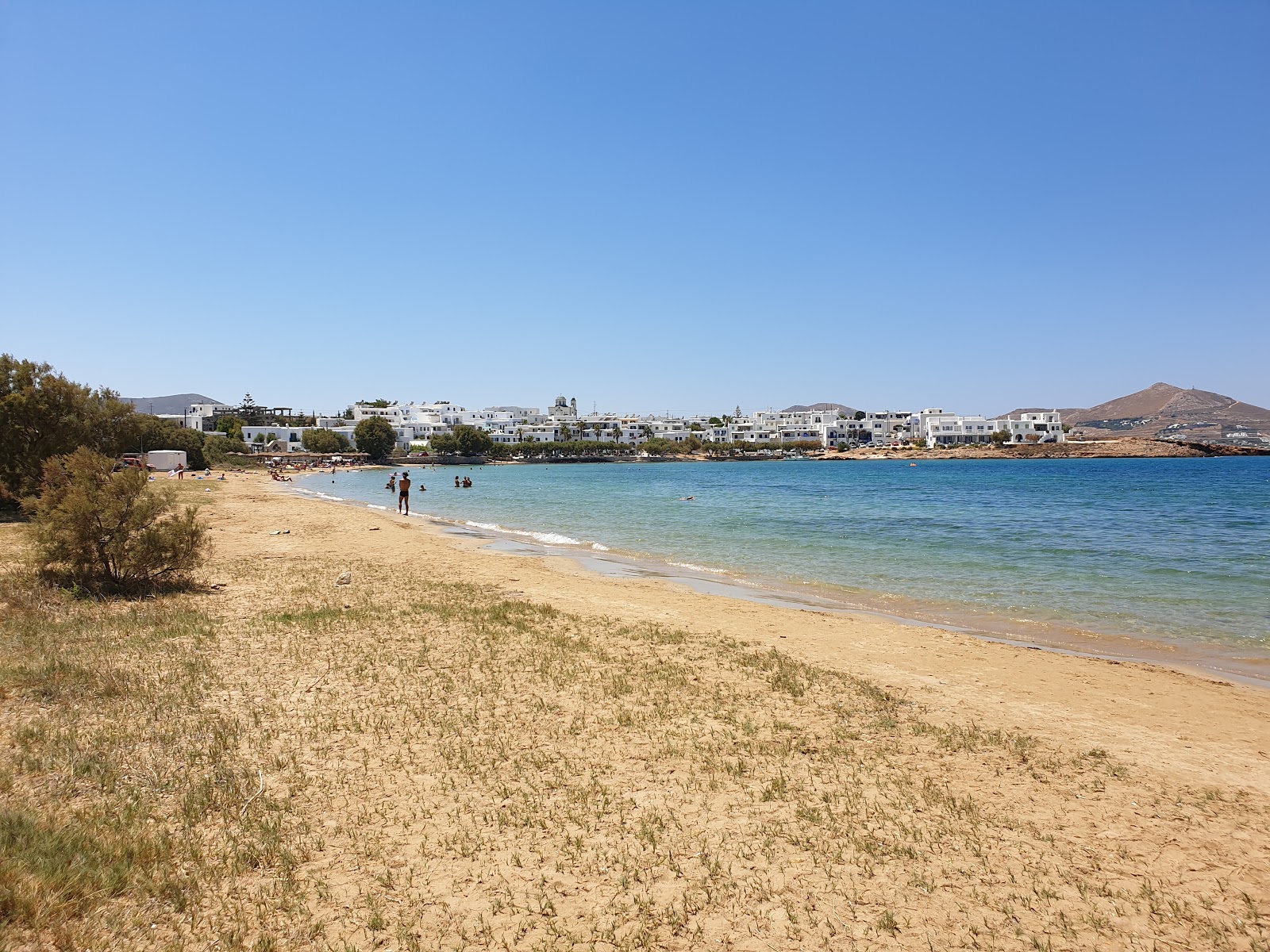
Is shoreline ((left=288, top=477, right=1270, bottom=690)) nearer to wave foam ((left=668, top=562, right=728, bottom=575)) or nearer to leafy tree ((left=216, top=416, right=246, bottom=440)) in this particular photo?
wave foam ((left=668, top=562, right=728, bottom=575))

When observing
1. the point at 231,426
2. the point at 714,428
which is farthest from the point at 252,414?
the point at 714,428

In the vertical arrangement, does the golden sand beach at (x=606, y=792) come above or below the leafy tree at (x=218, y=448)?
below

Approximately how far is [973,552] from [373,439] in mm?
123510

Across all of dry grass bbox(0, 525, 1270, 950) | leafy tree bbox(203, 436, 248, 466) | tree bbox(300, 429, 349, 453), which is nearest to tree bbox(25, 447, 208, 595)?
dry grass bbox(0, 525, 1270, 950)

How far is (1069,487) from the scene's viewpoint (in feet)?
205

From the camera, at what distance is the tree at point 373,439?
431 feet

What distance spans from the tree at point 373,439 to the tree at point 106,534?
406 ft

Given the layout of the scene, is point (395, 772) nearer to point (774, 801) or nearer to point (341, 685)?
point (341, 685)

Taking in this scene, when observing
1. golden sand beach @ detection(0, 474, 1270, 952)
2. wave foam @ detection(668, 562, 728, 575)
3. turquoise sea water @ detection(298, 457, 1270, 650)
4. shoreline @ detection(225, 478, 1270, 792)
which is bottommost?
turquoise sea water @ detection(298, 457, 1270, 650)

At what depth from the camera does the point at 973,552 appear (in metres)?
23.9

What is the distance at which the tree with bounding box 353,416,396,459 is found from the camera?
131500 mm

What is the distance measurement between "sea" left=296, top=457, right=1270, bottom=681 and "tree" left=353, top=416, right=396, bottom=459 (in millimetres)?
79658

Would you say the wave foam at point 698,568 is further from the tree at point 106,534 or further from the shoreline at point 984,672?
the tree at point 106,534


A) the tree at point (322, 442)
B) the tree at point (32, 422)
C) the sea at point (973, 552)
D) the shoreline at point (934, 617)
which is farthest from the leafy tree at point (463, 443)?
the shoreline at point (934, 617)
